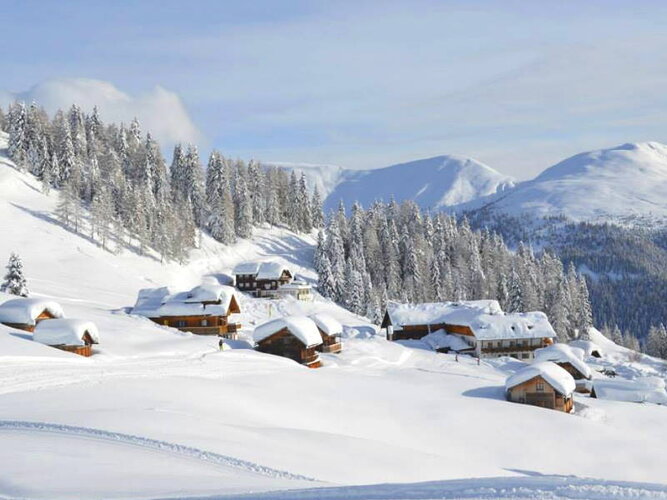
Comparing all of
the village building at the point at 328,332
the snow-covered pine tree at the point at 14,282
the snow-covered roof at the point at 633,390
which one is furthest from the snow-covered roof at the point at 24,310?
the snow-covered roof at the point at 633,390

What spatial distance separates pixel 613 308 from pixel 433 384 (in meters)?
176

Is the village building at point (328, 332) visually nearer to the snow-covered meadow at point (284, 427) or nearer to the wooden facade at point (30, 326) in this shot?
the snow-covered meadow at point (284, 427)

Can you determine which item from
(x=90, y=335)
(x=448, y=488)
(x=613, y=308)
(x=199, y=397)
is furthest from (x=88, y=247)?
(x=613, y=308)

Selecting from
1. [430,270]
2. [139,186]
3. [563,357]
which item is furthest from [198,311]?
[430,270]

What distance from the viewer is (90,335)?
4100 centimetres

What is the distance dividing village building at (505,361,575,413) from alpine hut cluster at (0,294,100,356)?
27542mm

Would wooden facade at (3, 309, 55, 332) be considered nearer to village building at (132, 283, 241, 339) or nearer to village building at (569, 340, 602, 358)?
village building at (132, 283, 241, 339)

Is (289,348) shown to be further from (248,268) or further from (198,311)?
(248,268)

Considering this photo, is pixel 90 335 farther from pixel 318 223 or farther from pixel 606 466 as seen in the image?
pixel 318 223

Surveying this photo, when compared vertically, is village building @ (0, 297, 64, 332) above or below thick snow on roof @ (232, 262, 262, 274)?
below

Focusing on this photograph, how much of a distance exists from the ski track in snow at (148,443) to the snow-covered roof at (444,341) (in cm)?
5453

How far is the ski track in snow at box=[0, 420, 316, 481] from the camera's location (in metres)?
16.0

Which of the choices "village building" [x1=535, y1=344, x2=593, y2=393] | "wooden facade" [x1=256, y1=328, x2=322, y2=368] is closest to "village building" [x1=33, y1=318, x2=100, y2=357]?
"wooden facade" [x1=256, y1=328, x2=322, y2=368]

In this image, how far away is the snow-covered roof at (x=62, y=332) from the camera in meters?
39.6
